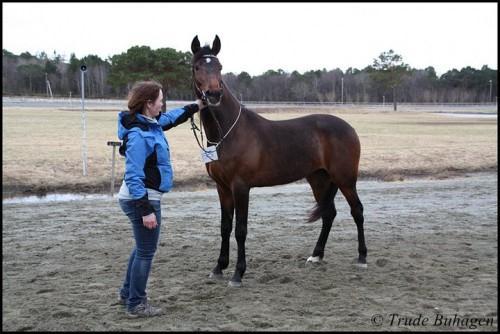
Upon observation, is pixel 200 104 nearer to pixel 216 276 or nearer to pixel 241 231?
pixel 241 231

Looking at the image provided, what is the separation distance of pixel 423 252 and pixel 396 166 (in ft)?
30.6

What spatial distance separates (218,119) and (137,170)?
1525mm

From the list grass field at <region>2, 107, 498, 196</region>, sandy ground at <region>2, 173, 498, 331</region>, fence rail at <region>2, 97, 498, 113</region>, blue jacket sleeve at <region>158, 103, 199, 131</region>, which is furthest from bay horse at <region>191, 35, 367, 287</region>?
fence rail at <region>2, 97, 498, 113</region>

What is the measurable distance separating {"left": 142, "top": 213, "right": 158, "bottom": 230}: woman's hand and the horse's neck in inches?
57.5

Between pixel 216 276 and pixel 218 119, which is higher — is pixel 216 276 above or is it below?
below

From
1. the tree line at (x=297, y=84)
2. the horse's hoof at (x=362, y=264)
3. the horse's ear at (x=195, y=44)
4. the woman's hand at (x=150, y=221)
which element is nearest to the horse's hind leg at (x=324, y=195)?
the horse's hoof at (x=362, y=264)

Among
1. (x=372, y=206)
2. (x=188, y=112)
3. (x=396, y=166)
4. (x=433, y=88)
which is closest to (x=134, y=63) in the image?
(x=396, y=166)

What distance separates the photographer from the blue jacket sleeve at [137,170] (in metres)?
3.96

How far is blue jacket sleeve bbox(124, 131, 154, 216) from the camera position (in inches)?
156

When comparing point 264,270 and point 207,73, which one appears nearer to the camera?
point 207,73

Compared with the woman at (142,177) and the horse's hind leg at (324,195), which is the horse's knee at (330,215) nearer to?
the horse's hind leg at (324,195)

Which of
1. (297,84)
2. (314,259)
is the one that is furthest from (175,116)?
(297,84)

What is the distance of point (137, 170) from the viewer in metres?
3.97

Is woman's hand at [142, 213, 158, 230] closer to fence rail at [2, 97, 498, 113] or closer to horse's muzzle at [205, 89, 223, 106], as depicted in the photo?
horse's muzzle at [205, 89, 223, 106]
